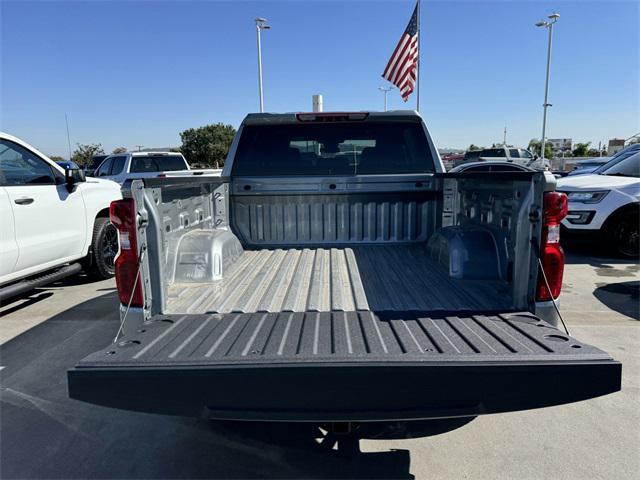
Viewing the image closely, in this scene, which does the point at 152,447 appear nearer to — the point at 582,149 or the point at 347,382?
the point at 347,382

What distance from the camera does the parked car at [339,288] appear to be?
6.06ft

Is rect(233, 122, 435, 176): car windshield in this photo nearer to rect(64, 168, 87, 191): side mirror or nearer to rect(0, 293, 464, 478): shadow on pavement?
rect(0, 293, 464, 478): shadow on pavement

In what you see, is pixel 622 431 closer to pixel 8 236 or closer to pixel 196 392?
pixel 196 392

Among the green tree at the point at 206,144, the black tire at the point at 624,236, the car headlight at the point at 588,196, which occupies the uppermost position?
the green tree at the point at 206,144

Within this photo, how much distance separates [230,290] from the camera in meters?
3.00

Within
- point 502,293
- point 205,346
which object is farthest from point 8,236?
point 502,293

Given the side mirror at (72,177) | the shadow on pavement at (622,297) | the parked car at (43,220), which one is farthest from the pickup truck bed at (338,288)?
the side mirror at (72,177)

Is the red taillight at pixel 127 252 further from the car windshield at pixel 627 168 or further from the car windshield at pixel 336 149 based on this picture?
the car windshield at pixel 627 168

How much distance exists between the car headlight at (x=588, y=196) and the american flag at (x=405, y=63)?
7.19 m

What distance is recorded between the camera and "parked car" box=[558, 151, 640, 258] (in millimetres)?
7641

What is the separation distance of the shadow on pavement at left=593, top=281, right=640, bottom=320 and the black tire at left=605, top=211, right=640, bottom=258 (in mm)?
1733

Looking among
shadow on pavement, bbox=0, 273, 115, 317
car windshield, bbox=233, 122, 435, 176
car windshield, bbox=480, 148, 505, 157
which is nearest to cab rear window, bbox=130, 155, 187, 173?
shadow on pavement, bbox=0, 273, 115, 317

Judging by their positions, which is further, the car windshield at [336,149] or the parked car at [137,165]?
the parked car at [137,165]

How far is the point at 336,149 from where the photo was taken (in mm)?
4387
